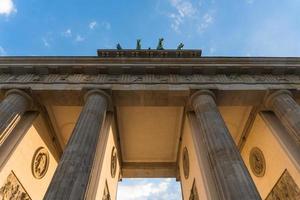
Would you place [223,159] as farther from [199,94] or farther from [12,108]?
[12,108]

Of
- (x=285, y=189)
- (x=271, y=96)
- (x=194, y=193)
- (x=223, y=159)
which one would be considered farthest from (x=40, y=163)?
(x=271, y=96)

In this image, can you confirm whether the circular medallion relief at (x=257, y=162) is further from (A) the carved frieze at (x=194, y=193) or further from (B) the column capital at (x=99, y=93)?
(B) the column capital at (x=99, y=93)

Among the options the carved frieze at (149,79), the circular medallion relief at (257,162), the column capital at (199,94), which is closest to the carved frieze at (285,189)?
the circular medallion relief at (257,162)

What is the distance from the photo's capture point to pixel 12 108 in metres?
11.4

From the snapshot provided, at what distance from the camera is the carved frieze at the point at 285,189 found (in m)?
11.3

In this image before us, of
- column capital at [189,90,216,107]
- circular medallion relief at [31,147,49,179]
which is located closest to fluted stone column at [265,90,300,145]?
column capital at [189,90,216,107]

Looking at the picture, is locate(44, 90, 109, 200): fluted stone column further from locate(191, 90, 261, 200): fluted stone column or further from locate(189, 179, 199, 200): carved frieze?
locate(189, 179, 199, 200): carved frieze

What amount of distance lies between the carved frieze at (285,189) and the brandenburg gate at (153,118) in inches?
2.4

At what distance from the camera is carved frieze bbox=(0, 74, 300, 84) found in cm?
1346

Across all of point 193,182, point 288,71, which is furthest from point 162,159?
point 288,71

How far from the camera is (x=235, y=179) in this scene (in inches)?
322

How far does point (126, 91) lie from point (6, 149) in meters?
6.16

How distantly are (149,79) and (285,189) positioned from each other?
9015mm

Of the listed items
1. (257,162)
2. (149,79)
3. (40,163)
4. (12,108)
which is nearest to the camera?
(12,108)
